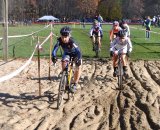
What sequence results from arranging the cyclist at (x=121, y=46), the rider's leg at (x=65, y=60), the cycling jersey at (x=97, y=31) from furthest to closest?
the cycling jersey at (x=97, y=31)
the cyclist at (x=121, y=46)
the rider's leg at (x=65, y=60)

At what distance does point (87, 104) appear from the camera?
9953 mm

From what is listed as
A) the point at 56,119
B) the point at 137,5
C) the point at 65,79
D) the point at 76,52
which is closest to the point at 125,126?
the point at 56,119

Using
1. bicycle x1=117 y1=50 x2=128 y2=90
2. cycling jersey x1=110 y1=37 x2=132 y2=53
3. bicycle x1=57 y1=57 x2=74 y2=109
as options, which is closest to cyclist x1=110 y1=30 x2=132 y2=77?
cycling jersey x1=110 y1=37 x2=132 y2=53

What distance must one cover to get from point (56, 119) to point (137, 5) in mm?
103690

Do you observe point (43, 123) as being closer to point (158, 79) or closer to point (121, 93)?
Result: point (121, 93)

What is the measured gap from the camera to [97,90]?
456 inches

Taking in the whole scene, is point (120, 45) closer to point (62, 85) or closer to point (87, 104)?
point (87, 104)

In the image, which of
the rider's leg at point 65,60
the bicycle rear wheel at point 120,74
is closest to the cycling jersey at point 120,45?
the bicycle rear wheel at point 120,74

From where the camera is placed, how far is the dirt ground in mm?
8242

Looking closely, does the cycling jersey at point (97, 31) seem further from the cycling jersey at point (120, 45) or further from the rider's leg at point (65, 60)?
the rider's leg at point (65, 60)

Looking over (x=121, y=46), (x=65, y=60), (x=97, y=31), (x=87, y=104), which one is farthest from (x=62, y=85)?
(x=97, y=31)

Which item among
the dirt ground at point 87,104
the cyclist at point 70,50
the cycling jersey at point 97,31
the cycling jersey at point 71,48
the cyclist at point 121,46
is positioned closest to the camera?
the dirt ground at point 87,104

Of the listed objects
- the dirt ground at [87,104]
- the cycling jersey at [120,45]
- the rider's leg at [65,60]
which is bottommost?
the dirt ground at [87,104]

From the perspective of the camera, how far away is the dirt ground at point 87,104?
27.0 ft
